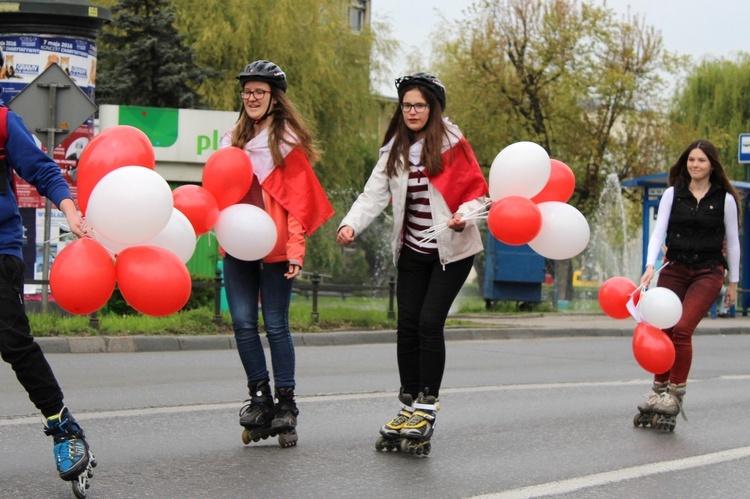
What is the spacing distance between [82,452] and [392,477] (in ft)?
5.09

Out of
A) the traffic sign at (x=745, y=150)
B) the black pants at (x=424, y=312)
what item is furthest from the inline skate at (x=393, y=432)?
the traffic sign at (x=745, y=150)

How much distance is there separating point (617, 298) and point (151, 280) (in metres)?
3.68

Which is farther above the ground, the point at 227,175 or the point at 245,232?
the point at 227,175

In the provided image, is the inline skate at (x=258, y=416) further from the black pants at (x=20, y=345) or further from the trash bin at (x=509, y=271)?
the trash bin at (x=509, y=271)

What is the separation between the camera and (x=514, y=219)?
6.32 m

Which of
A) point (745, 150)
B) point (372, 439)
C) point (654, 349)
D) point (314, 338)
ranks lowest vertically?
point (314, 338)

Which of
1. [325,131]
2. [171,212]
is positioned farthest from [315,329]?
[325,131]

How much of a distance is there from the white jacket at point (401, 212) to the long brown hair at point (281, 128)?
36 cm

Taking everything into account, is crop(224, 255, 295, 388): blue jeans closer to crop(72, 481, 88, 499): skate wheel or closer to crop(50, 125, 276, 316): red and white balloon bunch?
crop(50, 125, 276, 316): red and white balloon bunch

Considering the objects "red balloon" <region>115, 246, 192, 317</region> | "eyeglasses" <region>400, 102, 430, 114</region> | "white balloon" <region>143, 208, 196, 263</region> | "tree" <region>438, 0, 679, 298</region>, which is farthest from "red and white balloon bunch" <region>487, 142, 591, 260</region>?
"tree" <region>438, 0, 679, 298</region>

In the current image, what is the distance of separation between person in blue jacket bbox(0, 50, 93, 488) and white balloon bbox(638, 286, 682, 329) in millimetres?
3881

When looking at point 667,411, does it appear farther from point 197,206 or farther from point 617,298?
point 197,206

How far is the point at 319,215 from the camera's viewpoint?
6.52 meters

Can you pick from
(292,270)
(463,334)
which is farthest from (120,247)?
(463,334)
